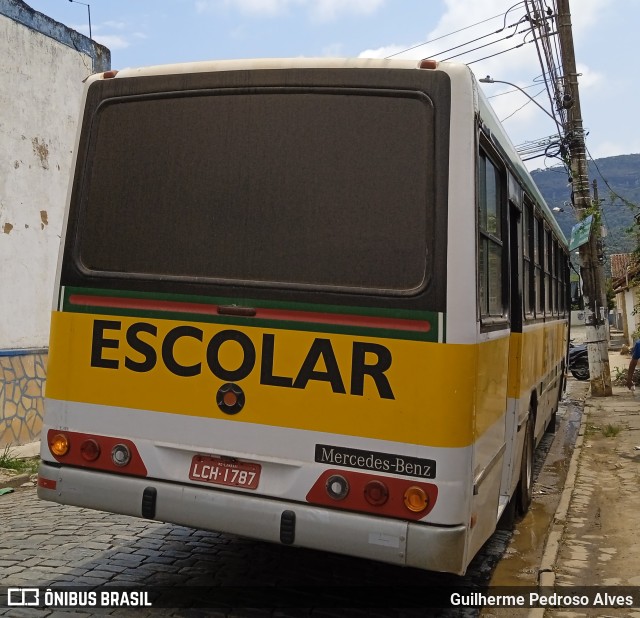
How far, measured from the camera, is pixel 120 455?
4.46 m

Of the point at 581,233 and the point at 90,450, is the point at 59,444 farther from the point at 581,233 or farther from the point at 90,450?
the point at 581,233

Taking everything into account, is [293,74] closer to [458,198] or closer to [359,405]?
[458,198]

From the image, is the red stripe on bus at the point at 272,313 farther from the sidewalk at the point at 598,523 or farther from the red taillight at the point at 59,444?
the sidewalk at the point at 598,523

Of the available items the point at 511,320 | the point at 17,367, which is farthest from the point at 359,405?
the point at 17,367

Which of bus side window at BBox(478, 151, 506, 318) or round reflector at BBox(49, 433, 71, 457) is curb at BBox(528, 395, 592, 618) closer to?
bus side window at BBox(478, 151, 506, 318)

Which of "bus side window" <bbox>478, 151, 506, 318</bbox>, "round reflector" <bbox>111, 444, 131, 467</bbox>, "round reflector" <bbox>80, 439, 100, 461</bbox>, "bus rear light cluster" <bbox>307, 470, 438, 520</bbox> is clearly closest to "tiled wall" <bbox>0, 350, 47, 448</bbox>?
"round reflector" <bbox>80, 439, 100, 461</bbox>

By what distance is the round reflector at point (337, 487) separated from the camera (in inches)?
158

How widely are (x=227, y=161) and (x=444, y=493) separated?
6.92 ft

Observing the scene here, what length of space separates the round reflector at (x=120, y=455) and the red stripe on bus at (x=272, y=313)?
78 centimetres

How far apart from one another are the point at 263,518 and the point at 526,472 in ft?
13.5

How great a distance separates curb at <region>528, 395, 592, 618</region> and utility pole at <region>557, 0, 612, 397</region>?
24.1 ft

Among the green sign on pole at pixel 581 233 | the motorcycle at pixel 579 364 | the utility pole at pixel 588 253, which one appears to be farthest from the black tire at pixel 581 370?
the green sign on pole at pixel 581 233

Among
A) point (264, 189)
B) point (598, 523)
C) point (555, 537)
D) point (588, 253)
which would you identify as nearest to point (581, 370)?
point (588, 253)

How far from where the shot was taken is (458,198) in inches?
159
